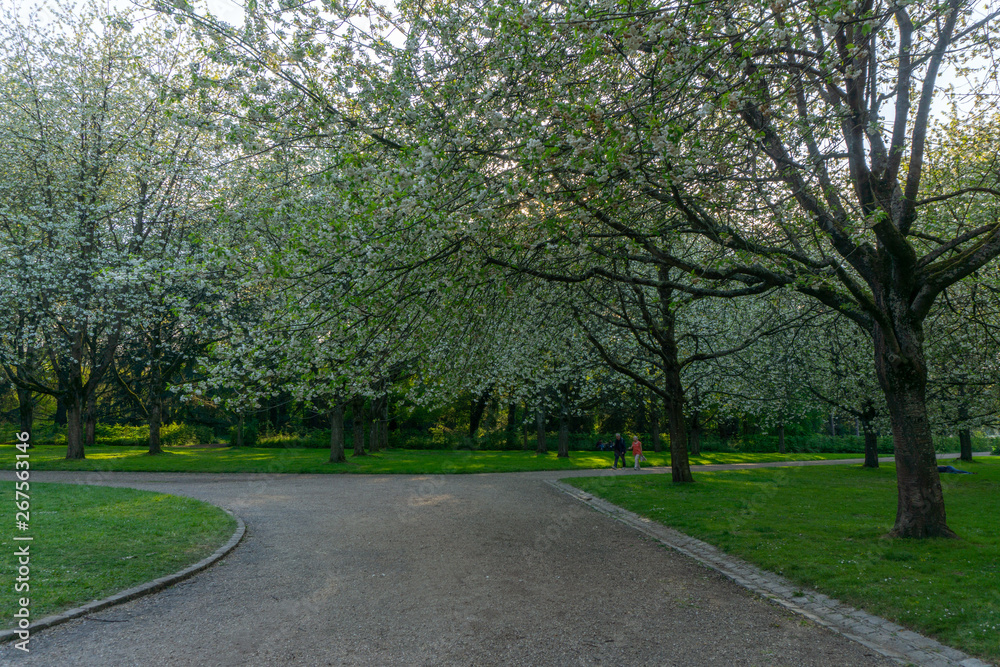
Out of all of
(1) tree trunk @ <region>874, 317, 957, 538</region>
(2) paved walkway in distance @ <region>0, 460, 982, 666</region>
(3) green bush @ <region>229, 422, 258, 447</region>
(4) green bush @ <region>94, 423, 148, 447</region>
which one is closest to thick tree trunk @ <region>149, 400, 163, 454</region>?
(4) green bush @ <region>94, 423, 148, 447</region>

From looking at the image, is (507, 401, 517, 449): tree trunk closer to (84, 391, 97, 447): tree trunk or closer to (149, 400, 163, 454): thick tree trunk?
(149, 400, 163, 454): thick tree trunk

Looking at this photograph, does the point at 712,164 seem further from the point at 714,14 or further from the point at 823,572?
the point at 823,572

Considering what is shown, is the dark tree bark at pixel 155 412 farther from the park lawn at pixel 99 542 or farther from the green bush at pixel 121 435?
the park lawn at pixel 99 542

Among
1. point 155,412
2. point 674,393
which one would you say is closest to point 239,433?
point 155,412

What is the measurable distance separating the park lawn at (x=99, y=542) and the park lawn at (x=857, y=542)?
8.38 metres

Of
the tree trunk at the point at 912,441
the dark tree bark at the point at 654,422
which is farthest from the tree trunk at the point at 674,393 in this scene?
the dark tree bark at the point at 654,422

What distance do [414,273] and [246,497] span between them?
1057 cm

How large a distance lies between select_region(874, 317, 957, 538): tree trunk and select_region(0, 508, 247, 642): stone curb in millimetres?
10365

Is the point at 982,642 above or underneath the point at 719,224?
underneath

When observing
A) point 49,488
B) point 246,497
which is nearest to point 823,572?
point 246,497

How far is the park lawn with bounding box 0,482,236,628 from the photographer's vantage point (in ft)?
21.9

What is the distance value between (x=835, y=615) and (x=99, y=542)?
10145 mm

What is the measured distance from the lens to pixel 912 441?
9289mm

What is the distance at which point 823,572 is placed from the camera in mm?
7629
